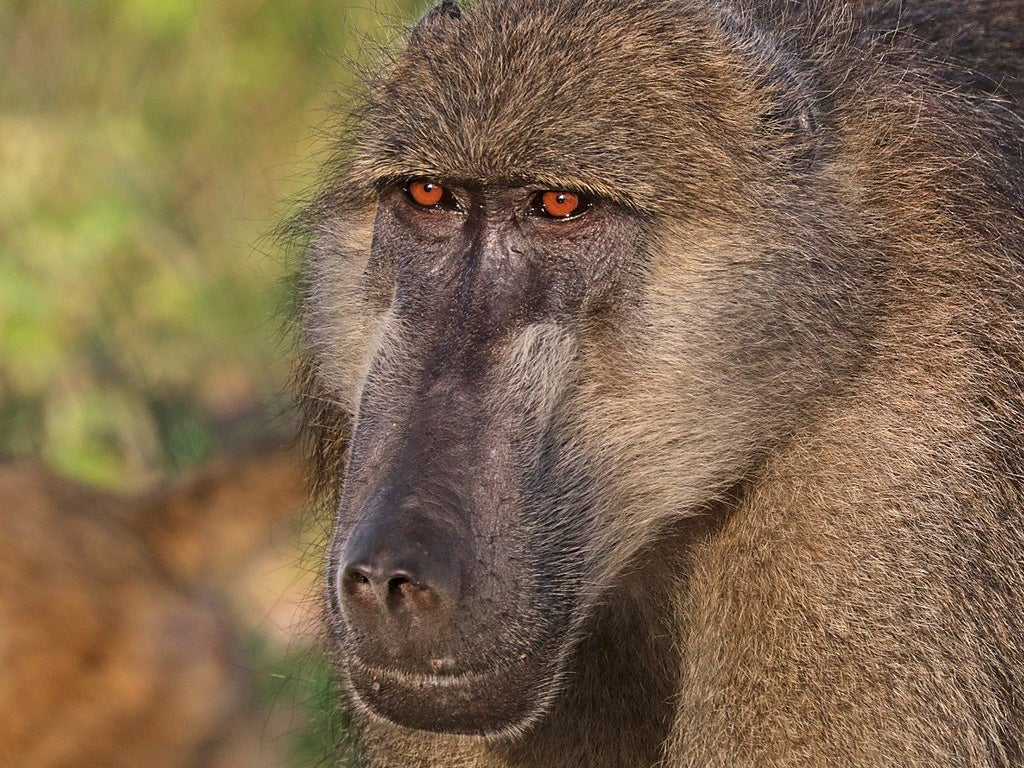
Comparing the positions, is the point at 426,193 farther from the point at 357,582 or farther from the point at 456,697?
the point at 456,697

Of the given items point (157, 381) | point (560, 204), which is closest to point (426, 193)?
point (560, 204)

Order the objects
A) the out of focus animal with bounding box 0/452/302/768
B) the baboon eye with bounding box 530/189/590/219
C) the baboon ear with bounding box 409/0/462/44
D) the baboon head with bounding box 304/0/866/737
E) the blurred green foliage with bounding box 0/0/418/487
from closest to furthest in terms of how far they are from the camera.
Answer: the baboon head with bounding box 304/0/866/737
the baboon eye with bounding box 530/189/590/219
the baboon ear with bounding box 409/0/462/44
the out of focus animal with bounding box 0/452/302/768
the blurred green foliage with bounding box 0/0/418/487

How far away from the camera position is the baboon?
265cm

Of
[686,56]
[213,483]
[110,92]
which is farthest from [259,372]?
[686,56]

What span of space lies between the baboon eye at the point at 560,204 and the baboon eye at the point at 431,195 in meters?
0.19

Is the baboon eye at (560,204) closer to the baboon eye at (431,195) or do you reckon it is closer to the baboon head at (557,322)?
the baboon head at (557,322)

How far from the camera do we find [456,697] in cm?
256

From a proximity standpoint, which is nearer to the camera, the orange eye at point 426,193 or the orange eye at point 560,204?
the orange eye at point 560,204

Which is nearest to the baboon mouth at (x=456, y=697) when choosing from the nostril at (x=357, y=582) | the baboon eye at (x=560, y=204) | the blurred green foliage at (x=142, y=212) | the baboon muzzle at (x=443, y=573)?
the baboon muzzle at (x=443, y=573)

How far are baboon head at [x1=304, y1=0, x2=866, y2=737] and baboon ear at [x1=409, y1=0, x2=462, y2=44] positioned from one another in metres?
→ 0.09

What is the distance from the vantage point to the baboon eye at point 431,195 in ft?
9.97

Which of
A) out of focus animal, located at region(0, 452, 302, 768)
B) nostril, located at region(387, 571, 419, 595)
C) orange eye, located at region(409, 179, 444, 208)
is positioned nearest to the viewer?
nostril, located at region(387, 571, 419, 595)

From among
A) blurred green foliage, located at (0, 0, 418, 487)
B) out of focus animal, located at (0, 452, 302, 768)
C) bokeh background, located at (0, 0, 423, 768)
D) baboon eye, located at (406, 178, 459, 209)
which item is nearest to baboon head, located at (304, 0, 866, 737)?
baboon eye, located at (406, 178, 459, 209)

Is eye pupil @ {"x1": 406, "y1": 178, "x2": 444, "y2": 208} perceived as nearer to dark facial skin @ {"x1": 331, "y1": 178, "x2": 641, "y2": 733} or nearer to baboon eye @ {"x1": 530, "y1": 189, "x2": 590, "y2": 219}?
dark facial skin @ {"x1": 331, "y1": 178, "x2": 641, "y2": 733}
